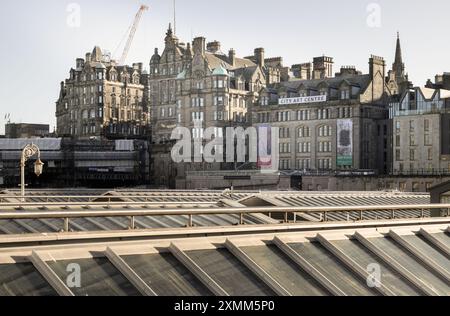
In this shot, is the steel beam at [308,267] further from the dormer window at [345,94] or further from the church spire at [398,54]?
the church spire at [398,54]

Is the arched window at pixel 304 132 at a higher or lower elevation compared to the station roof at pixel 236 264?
higher

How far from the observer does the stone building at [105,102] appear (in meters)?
187

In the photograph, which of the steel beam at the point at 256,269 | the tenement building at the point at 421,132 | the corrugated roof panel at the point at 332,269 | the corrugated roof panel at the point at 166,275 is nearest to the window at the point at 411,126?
the tenement building at the point at 421,132

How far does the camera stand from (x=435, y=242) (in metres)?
22.0

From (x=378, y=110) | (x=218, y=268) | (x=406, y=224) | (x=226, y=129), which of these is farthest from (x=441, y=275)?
(x=226, y=129)

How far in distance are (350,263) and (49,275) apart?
7086 millimetres

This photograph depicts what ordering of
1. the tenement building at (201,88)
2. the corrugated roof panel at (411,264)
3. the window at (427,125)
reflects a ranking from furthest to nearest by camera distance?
the tenement building at (201,88) < the window at (427,125) < the corrugated roof panel at (411,264)

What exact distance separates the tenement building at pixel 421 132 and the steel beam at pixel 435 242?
98.2 meters

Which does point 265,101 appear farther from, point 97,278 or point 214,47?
point 97,278

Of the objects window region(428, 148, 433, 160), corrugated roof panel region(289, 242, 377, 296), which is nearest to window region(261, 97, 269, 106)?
window region(428, 148, 433, 160)

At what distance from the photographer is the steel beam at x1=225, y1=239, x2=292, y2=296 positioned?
16016 mm

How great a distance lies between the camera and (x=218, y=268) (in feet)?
53.5

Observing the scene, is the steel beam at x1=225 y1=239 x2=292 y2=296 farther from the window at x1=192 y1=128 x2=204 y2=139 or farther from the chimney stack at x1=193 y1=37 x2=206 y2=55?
the chimney stack at x1=193 y1=37 x2=206 y2=55

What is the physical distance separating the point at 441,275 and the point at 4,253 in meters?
10.4
